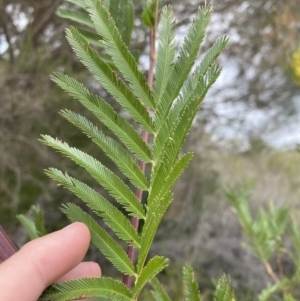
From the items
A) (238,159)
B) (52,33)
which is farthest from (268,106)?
(52,33)

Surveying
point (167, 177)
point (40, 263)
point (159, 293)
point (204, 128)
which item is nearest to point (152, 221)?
point (167, 177)

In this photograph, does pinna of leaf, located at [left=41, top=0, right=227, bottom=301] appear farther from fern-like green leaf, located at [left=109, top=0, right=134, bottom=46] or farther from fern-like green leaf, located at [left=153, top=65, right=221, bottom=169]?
fern-like green leaf, located at [left=109, top=0, right=134, bottom=46]

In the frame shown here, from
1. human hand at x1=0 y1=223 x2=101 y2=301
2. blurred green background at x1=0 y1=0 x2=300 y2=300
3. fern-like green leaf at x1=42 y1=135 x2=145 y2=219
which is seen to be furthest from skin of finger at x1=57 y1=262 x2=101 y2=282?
blurred green background at x1=0 y1=0 x2=300 y2=300

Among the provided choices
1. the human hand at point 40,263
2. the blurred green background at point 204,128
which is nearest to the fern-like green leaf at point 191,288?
the human hand at point 40,263

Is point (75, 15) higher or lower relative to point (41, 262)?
higher

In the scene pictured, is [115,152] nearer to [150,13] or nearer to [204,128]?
[150,13]

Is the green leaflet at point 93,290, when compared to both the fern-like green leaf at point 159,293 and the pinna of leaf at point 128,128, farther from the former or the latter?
the fern-like green leaf at point 159,293
